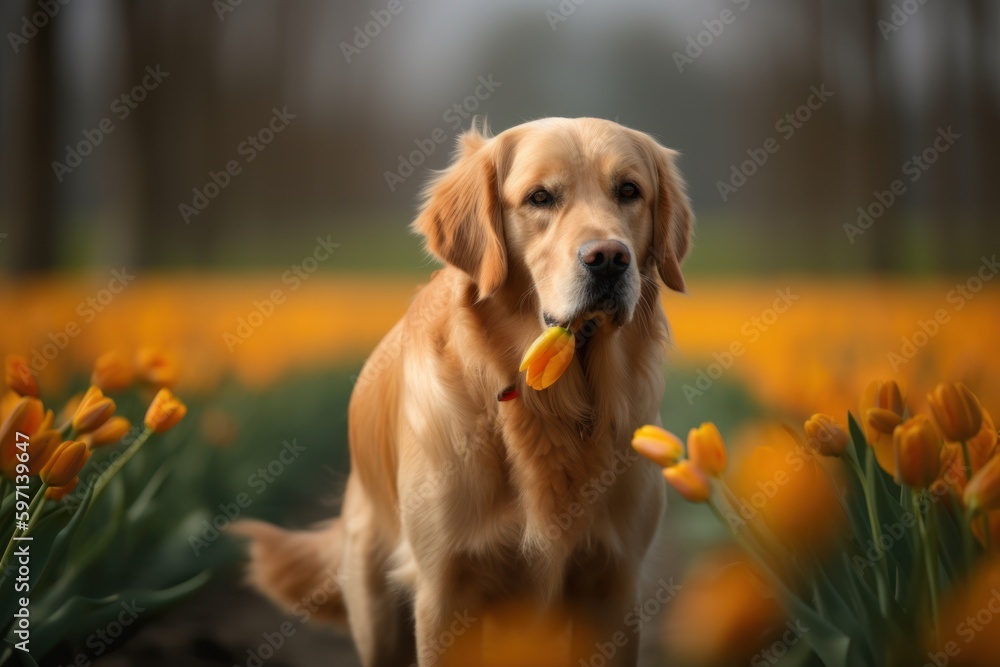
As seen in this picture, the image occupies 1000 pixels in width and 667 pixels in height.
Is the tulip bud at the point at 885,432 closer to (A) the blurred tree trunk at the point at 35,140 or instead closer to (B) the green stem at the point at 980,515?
(B) the green stem at the point at 980,515

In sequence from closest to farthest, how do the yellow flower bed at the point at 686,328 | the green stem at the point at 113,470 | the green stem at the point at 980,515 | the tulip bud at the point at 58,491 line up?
the green stem at the point at 980,515, the tulip bud at the point at 58,491, the green stem at the point at 113,470, the yellow flower bed at the point at 686,328

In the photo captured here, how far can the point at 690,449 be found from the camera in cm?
120

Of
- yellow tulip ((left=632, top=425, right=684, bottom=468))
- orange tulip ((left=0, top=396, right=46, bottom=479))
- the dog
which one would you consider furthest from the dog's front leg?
orange tulip ((left=0, top=396, right=46, bottom=479))

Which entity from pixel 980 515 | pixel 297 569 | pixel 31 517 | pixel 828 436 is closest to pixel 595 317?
pixel 828 436

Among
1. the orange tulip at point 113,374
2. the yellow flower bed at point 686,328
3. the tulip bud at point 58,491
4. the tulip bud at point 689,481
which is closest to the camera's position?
the tulip bud at point 689,481

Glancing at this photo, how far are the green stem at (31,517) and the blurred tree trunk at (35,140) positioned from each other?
617mm

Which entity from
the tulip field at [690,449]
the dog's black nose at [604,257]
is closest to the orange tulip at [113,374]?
the tulip field at [690,449]

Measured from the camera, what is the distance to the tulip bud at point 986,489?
118cm

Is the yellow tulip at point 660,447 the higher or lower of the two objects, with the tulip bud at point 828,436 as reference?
higher

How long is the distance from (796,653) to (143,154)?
5.57ft

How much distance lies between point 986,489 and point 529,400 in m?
0.71

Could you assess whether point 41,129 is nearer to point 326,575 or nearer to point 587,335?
point 326,575

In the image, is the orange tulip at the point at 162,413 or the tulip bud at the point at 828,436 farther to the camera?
the orange tulip at the point at 162,413

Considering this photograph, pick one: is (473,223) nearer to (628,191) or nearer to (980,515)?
(628,191)
